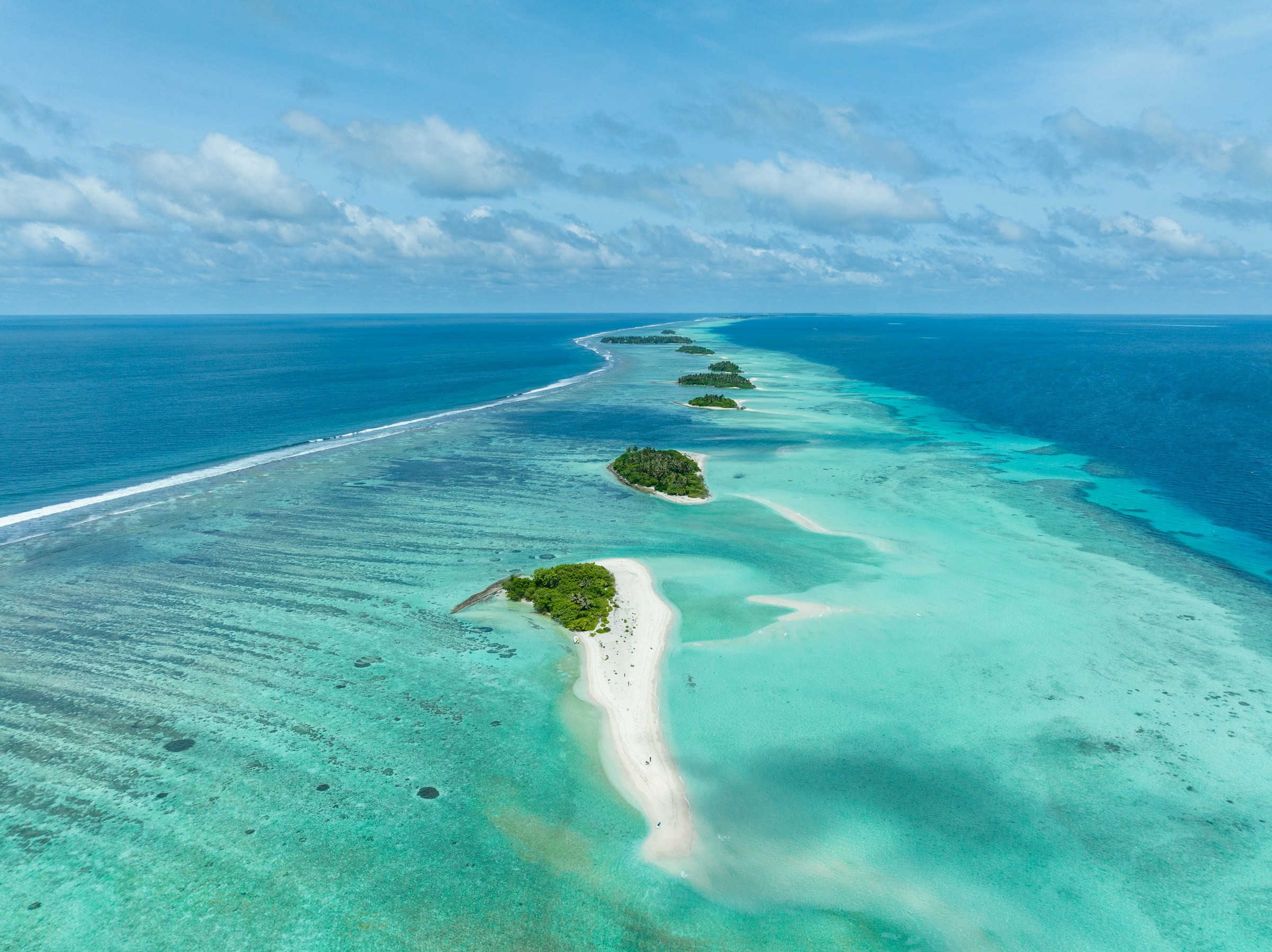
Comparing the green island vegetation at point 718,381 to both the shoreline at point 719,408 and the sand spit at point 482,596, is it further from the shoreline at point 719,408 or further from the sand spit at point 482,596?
the sand spit at point 482,596

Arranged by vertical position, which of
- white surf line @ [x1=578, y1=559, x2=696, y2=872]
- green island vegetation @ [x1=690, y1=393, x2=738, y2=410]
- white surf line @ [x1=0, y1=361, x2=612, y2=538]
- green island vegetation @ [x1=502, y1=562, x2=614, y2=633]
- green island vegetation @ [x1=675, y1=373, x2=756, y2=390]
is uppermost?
green island vegetation @ [x1=675, y1=373, x2=756, y2=390]

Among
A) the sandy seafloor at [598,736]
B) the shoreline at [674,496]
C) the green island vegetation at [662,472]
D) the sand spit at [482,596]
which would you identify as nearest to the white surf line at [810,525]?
the sandy seafloor at [598,736]

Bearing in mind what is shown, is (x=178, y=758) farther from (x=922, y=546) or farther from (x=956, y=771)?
(x=922, y=546)

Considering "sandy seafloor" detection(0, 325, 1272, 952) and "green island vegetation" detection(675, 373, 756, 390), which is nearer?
"sandy seafloor" detection(0, 325, 1272, 952)

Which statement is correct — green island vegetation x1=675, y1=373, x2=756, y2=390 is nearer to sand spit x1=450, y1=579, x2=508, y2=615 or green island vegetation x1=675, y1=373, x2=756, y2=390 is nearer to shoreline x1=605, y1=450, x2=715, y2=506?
shoreline x1=605, y1=450, x2=715, y2=506

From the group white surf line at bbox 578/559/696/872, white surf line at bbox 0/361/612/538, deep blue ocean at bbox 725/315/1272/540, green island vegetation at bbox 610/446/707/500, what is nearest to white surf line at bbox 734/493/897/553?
green island vegetation at bbox 610/446/707/500

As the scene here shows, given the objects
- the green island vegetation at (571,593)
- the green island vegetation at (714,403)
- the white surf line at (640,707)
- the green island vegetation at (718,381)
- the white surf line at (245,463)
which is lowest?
the white surf line at (640,707)
